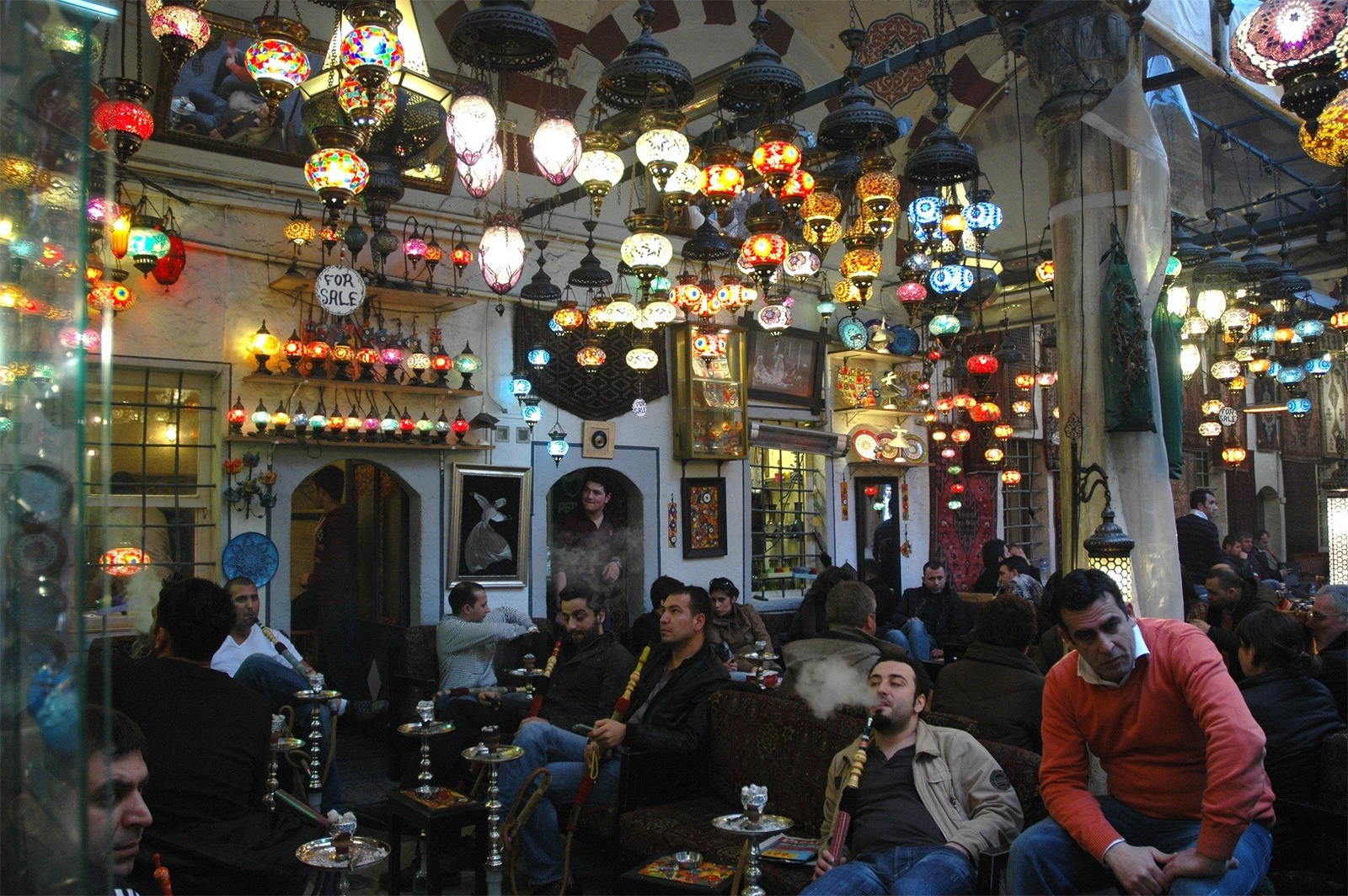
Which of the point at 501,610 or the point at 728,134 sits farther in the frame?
the point at 501,610

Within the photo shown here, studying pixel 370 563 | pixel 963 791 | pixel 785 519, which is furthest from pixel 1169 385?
pixel 370 563

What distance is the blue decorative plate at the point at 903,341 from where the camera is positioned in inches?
478

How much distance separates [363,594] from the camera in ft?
31.4

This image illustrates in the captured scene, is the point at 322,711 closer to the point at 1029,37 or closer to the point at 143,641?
the point at 143,641

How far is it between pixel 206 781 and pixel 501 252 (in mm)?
4040

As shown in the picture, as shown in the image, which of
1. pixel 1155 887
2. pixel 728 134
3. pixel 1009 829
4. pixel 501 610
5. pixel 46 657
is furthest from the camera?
pixel 501 610

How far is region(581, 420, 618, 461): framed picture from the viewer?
9.64 m

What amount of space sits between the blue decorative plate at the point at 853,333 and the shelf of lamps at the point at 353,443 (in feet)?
15.9

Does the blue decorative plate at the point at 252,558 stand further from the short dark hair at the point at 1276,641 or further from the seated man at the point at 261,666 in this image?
the short dark hair at the point at 1276,641

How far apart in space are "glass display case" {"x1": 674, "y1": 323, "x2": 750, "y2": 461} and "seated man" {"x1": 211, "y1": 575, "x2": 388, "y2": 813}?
17.8 ft

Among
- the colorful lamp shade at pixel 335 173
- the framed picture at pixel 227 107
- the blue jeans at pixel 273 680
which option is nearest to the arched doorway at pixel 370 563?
the framed picture at pixel 227 107

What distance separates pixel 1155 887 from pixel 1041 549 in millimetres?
12570

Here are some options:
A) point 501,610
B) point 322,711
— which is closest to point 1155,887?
point 322,711

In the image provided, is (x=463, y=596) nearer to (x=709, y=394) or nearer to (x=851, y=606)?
(x=851, y=606)
